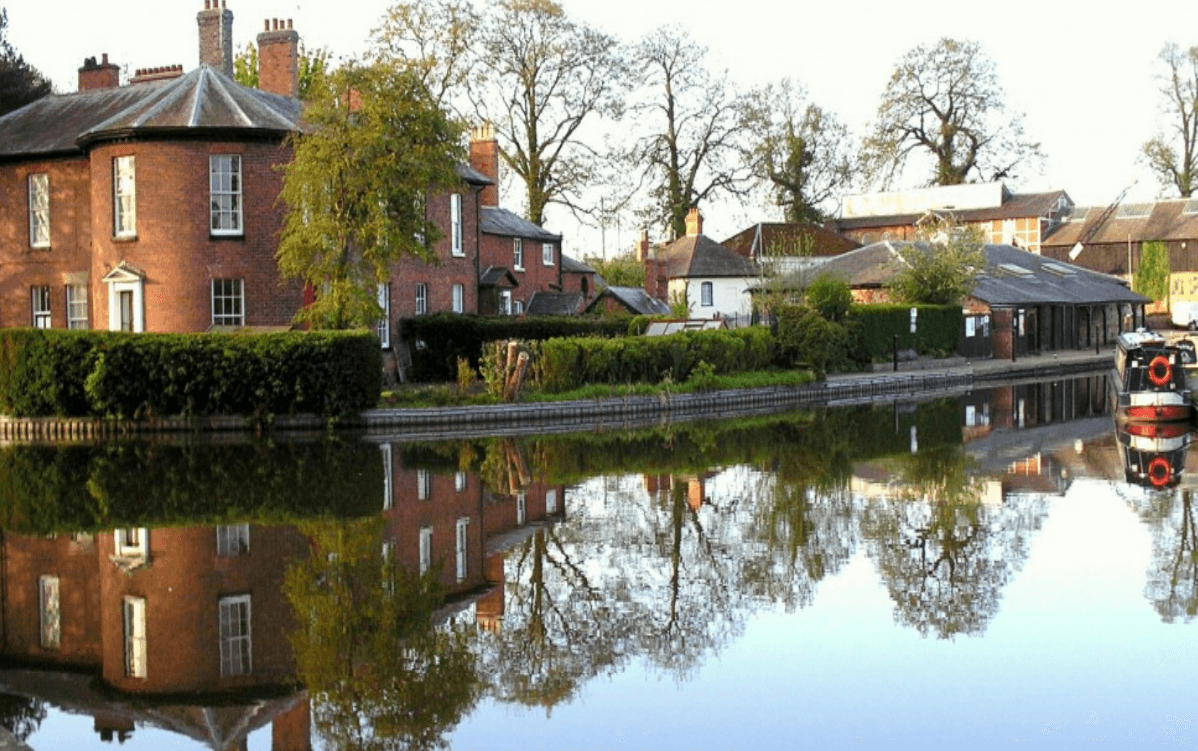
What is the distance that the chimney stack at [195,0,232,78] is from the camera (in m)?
29.9

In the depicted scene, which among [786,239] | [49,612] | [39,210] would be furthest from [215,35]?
[786,239]

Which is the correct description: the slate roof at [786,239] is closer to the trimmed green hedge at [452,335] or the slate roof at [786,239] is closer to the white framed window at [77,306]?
the trimmed green hedge at [452,335]

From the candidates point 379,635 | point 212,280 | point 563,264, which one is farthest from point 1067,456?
point 563,264

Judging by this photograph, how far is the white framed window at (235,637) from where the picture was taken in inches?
315

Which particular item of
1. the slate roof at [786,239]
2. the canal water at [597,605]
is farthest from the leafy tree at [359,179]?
the slate roof at [786,239]

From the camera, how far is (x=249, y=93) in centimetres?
2817

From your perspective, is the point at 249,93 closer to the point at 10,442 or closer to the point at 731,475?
the point at 10,442

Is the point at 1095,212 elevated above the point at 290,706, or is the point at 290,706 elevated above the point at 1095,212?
the point at 1095,212

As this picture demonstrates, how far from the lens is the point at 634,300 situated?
46531 millimetres

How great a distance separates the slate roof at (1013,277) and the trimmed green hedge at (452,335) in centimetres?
1466

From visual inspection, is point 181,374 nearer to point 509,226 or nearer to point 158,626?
point 158,626

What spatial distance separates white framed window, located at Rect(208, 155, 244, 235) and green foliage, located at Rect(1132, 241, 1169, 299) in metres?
52.5

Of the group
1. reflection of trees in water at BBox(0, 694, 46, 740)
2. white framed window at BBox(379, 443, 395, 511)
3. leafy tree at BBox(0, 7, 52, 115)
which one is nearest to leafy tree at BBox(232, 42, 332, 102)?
leafy tree at BBox(0, 7, 52, 115)

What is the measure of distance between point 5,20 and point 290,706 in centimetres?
4300
